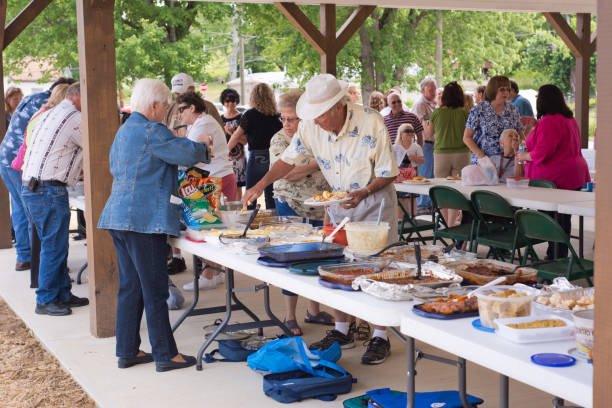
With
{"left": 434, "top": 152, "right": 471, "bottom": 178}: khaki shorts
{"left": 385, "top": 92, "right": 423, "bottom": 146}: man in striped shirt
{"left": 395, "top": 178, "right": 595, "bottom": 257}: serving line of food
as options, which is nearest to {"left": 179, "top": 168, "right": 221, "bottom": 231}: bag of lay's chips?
{"left": 395, "top": 178, "right": 595, "bottom": 257}: serving line of food

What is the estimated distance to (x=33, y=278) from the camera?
6418 mm

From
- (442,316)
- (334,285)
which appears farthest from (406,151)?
(442,316)

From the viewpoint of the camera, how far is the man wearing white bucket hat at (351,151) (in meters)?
3.87

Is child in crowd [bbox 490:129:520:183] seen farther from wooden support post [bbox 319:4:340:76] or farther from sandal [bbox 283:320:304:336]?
sandal [bbox 283:320:304:336]

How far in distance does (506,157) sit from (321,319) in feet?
8.50

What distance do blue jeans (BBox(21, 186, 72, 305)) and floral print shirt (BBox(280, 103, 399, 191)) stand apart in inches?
85.1

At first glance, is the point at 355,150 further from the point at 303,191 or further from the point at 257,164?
the point at 257,164

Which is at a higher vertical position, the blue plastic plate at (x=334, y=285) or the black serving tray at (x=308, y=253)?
the black serving tray at (x=308, y=253)

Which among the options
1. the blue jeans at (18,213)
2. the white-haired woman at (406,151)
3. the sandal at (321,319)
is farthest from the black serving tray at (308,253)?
the white-haired woman at (406,151)

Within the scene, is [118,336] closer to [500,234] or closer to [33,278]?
[33,278]

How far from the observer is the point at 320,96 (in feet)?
12.6

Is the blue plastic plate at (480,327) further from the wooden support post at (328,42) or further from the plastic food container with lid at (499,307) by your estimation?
the wooden support post at (328,42)

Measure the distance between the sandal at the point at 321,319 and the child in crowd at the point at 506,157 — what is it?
2.38 m

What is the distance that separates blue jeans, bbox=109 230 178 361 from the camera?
401cm
